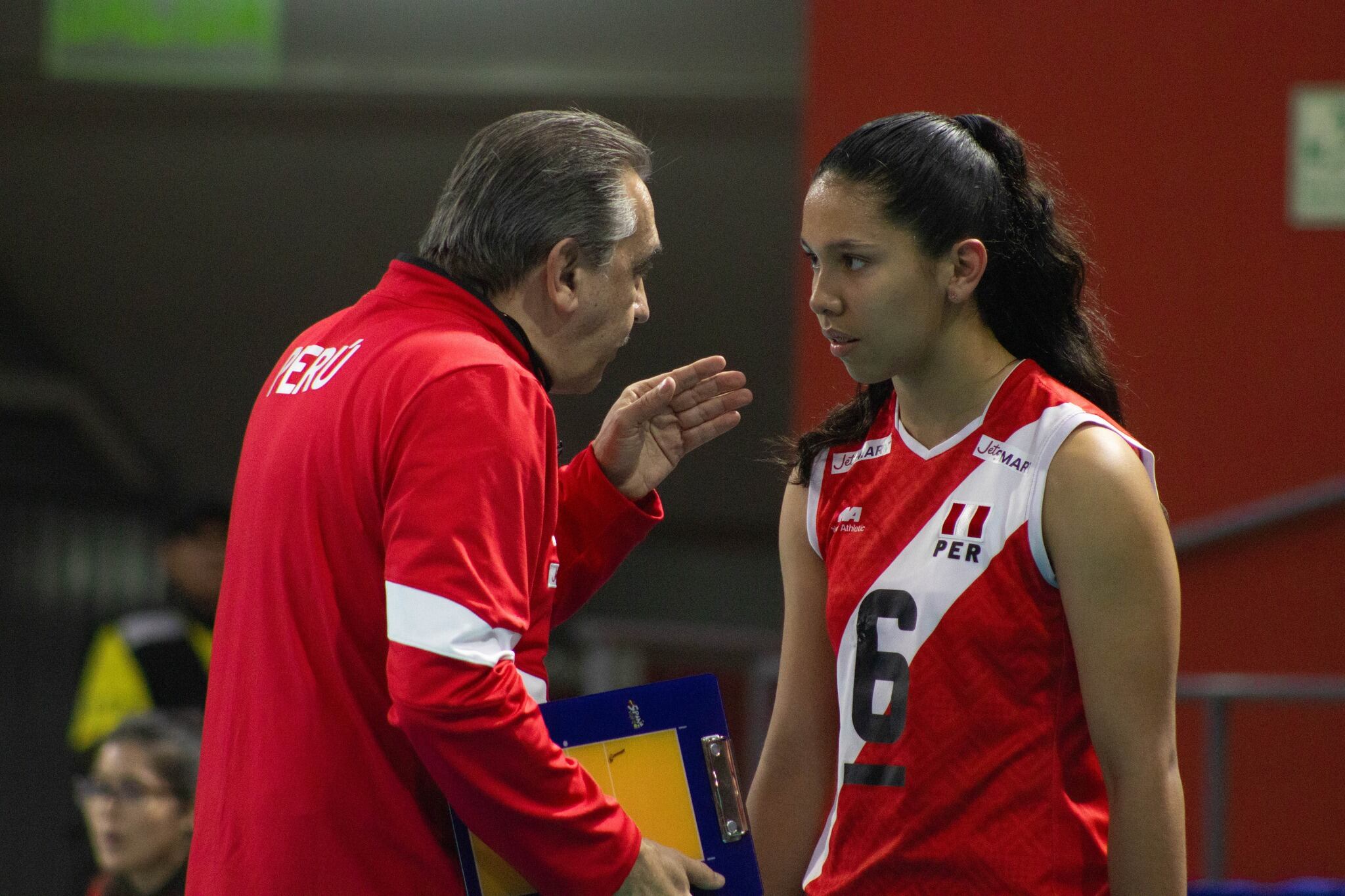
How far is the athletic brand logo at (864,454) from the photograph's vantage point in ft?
6.00

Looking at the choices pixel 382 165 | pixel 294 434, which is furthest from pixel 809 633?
pixel 382 165

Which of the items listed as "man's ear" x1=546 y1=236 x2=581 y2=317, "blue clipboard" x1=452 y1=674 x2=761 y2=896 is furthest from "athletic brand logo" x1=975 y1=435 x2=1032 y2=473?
"man's ear" x1=546 y1=236 x2=581 y2=317

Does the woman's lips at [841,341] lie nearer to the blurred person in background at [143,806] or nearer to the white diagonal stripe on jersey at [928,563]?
the white diagonal stripe on jersey at [928,563]

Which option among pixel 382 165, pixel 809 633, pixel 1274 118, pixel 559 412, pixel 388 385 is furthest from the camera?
pixel 559 412

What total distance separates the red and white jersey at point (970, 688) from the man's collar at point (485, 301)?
428 mm

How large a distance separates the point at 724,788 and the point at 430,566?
0.45m

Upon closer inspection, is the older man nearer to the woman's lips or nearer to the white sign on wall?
the woman's lips

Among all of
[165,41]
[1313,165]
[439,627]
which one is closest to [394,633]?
[439,627]

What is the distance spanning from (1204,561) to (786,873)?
2.32 meters

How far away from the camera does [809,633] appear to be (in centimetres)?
191

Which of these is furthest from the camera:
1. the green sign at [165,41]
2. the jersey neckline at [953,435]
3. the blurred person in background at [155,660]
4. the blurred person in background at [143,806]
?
the green sign at [165,41]

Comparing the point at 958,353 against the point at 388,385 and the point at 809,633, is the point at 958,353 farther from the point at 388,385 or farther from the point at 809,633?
the point at 388,385

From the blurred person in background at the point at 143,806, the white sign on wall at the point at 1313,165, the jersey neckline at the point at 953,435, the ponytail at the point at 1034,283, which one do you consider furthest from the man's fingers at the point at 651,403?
the white sign on wall at the point at 1313,165

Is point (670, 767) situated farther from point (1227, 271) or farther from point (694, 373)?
point (1227, 271)
